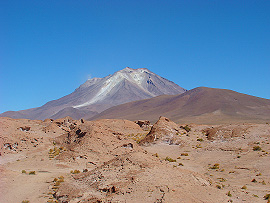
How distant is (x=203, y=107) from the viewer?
136000 millimetres

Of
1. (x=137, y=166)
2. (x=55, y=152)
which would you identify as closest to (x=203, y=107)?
(x=55, y=152)

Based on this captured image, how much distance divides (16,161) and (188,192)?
14.0 m

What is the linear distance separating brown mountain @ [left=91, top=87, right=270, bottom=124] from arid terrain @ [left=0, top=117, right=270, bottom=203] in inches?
3039

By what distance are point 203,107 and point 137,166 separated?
128 meters

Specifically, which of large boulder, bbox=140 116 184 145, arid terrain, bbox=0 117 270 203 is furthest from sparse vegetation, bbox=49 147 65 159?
large boulder, bbox=140 116 184 145

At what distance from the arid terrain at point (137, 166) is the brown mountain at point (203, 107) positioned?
77.2 m

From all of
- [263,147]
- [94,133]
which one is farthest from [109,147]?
[263,147]

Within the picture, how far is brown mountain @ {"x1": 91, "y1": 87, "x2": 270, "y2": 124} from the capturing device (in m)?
115

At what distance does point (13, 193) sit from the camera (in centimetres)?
1220

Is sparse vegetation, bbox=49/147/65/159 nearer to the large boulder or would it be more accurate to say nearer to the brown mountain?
the large boulder

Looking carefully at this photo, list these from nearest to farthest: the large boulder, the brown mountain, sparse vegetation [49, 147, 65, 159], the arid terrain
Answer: the arid terrain, sparse vegetation [49, 147, 65, 159], the large boulder, the brown mountain

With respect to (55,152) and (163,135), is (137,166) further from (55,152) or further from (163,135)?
(163,135)

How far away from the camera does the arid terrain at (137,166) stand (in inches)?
419

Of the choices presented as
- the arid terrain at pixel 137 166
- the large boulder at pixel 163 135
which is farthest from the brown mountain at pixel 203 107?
the arid terrain at pixel 137 166
